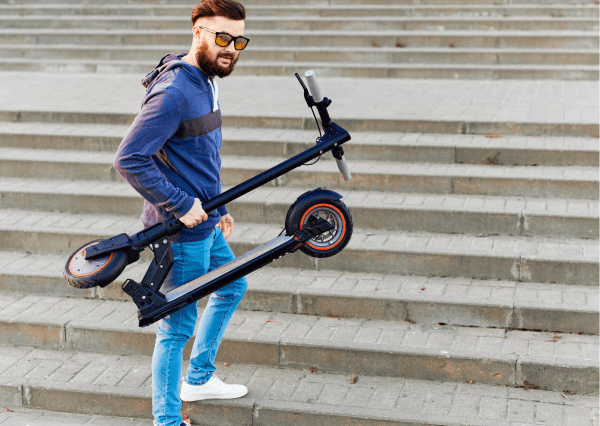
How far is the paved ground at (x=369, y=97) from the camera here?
705cm

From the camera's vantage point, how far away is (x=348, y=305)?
472 centimetres

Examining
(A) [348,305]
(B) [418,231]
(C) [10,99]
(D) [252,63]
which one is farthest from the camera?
(D) [252,63]

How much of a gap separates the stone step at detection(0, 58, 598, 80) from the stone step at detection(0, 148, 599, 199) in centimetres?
392

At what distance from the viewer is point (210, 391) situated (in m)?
3.95

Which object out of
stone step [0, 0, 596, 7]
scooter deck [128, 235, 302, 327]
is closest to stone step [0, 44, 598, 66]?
stone step [0, 0, 596, 7]

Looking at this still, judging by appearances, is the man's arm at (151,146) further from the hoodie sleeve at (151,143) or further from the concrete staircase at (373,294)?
the concrete staircase at (373,294)

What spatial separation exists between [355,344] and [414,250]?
40.4 inches

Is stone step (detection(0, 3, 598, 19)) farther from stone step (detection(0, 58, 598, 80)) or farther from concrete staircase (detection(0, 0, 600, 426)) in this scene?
concrete staircase (detection(0, 0, 600, 426))

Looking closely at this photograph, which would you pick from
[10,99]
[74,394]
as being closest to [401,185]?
[74,394]

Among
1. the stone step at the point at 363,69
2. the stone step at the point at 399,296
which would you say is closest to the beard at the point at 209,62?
the stone step at the point at 399,296

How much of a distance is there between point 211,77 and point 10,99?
5.83 m

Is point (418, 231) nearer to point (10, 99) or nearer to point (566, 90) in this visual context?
point (566, 90)

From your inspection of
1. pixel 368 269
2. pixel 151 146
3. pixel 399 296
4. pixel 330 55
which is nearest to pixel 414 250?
pixel 368 269

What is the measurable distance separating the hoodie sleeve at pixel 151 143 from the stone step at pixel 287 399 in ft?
4.99
